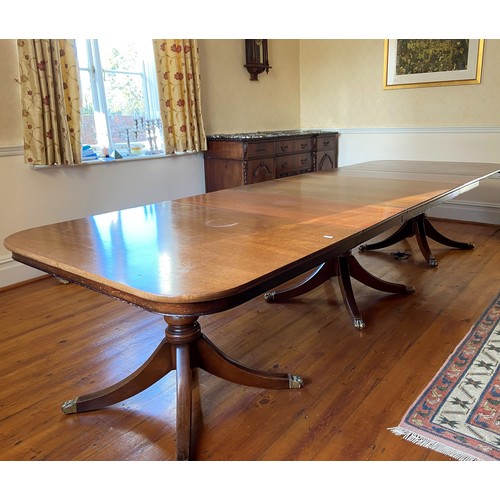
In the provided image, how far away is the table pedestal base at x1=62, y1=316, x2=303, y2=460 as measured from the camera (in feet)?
4.49

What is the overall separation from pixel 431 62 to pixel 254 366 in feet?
12.0

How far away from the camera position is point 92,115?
3.32m

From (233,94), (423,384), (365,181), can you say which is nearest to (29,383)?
(423,384)

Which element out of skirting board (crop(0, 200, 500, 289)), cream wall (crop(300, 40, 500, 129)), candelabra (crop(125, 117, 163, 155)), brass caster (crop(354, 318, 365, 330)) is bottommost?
brass caster (crop(354, 318, 365, 330))

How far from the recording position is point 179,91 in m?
3.63

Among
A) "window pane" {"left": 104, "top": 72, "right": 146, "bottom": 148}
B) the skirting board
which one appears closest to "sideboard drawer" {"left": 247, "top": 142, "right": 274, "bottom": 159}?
"window pane" {"left": 104, "top": 72, "right": 146, "bottom": 148}

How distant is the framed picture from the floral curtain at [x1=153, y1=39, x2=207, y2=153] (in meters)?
1.99

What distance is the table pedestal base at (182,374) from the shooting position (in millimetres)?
1369

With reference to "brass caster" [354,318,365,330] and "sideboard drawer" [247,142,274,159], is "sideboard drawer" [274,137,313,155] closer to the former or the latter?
"sideboard drawer" [247,142,274,159]

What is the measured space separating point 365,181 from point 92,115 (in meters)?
2.10

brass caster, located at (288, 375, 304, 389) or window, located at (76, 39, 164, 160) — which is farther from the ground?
window, located at (76, 39, 164, 160)

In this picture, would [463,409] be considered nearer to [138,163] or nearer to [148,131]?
[138,163]

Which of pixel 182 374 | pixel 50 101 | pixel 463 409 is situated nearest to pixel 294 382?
pixel 182 374
